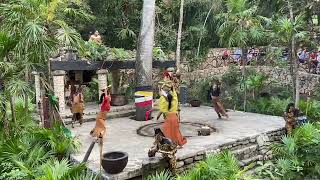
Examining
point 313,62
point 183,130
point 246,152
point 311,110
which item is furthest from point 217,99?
point 313,62

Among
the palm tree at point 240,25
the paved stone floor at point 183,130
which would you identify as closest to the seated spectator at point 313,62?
the palm tree at point 240,25

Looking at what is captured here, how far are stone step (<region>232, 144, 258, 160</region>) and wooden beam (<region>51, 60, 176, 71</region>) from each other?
6.18 meters

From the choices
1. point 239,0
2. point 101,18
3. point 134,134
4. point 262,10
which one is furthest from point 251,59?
point 134,134

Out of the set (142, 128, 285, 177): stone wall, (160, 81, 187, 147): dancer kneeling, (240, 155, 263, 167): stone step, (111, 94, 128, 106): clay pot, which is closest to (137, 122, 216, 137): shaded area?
(142, 128, 285, 177): stone wall

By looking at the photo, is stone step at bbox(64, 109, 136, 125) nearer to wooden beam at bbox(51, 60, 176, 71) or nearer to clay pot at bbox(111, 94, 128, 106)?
clay pot at bbox(111, 94, 128, 106)

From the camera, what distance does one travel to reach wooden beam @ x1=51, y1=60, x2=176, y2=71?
1242 centimetres

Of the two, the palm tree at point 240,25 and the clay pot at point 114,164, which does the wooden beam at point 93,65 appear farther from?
the clay pot at point 114,164

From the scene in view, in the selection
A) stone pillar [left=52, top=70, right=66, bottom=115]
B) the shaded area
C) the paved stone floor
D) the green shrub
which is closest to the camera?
the paved stone floor

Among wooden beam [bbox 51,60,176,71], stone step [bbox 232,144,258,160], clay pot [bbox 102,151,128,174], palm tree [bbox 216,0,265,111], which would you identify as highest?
palm tree [bbox 216,0,265,111]

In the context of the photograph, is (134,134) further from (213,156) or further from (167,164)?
(213,156)

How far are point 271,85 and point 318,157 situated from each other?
9.63 metres

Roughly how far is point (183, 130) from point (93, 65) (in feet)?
14.3

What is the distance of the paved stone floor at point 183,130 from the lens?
8.48 meters

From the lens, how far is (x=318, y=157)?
9133 mm
